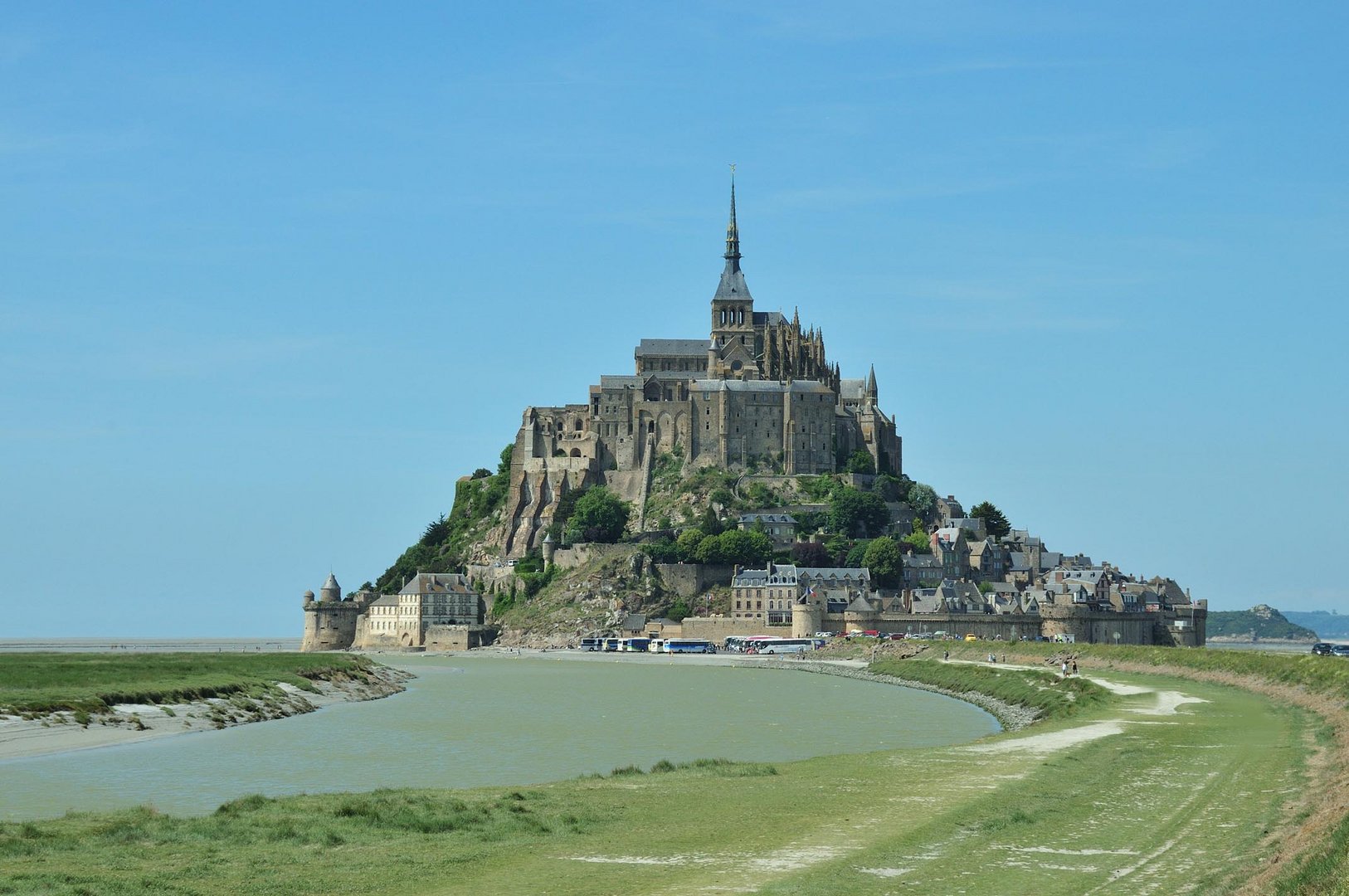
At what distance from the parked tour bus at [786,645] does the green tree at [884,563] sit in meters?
9.11

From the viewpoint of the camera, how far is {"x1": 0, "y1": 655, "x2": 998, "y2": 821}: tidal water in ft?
114

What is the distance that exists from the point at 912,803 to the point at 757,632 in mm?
89504

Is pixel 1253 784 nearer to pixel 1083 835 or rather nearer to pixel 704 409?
pixel 1083 835

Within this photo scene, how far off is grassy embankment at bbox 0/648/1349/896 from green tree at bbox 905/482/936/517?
99.2 metres

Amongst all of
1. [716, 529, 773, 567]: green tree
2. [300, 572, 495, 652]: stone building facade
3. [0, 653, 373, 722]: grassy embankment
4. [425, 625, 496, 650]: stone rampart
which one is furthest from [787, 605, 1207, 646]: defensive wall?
[0, 653, 373, 722]: grassy embankment

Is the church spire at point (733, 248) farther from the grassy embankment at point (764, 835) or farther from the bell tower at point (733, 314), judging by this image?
the grassy embankment at point (764, 835)

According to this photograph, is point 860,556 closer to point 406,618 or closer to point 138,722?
point 406,618

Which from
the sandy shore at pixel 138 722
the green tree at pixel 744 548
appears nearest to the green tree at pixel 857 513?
the green tree at pixel 744 548

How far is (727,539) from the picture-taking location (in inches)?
4683

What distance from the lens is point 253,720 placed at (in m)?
54.3

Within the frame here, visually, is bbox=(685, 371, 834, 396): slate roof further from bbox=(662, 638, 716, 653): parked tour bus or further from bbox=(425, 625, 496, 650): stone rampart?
bbox=(425, 625, 496, 650): stone rampart

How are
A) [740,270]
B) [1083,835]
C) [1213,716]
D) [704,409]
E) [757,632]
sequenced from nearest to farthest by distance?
[1083,835] < [1213,716] < [757,632] < [704,409] < [740,270]

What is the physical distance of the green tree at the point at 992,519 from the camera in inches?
5374

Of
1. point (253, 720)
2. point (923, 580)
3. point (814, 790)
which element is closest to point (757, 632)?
point (923, 580)
